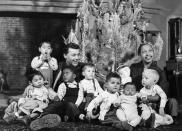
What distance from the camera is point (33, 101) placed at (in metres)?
4.98

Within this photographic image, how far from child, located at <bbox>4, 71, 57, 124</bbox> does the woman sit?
1.01 metres

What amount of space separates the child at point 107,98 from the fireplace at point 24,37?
465 cm

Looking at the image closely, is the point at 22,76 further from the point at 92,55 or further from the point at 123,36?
the point at 123,36

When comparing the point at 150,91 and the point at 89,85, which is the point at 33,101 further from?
the point at 150,91

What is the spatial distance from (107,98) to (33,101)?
919 millimetres

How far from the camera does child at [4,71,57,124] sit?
16.1 feet

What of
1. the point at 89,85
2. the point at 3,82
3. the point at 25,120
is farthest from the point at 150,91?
the point at 3,82

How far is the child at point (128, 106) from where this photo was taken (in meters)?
4.47

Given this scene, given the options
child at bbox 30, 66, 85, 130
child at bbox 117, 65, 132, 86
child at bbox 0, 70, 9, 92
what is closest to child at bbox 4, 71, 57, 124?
child at bbox 30, 66, 85, 130

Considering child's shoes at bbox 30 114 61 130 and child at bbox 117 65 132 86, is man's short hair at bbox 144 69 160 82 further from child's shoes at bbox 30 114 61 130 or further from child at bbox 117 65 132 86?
child's shoes at bbox 30 114 61 130

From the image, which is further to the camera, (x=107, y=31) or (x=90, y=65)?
(x=107, y=31)

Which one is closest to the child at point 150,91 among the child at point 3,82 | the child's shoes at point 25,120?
the child's shoes at point 25,120

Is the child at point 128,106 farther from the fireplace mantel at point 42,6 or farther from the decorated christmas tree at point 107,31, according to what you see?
the fireplace mantel at point 42,6

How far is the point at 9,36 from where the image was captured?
9023 millimetres
